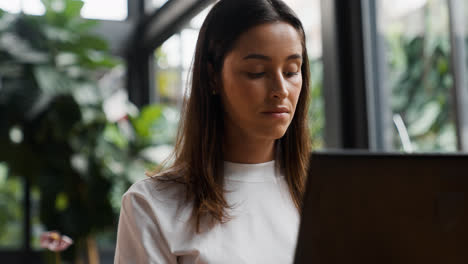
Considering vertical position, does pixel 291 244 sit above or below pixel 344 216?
below

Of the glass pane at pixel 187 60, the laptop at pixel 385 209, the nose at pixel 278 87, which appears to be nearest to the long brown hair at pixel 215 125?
the nose at pixel 278 87

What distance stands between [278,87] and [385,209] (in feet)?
1.67

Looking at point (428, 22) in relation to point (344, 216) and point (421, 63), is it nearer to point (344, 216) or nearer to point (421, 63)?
point (421, 63)

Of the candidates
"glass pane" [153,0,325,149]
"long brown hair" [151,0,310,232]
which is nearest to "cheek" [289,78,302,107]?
"long brown hair" [151,0,310,232]

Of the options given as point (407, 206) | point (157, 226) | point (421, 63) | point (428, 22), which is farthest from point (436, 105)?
point (407, 206)

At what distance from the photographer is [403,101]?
→ 2049mm

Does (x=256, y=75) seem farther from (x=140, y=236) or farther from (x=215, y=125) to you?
(x=140, y=236)

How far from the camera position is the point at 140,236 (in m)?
0.98

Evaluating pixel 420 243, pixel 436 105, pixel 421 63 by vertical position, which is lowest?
pixel 420 243

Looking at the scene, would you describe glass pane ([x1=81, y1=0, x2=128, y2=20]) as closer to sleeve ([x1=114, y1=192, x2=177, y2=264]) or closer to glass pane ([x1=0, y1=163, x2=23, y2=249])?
glass pane ([x1=0, y1=163, x2=23, y2=249])

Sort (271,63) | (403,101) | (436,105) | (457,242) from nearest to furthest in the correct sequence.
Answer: (457,242), (271,63), (436,105), (403,101)

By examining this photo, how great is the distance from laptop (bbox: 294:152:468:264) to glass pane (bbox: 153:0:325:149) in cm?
180

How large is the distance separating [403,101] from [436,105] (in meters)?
0.19

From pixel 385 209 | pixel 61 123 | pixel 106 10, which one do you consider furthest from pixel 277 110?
pixel 106 10
